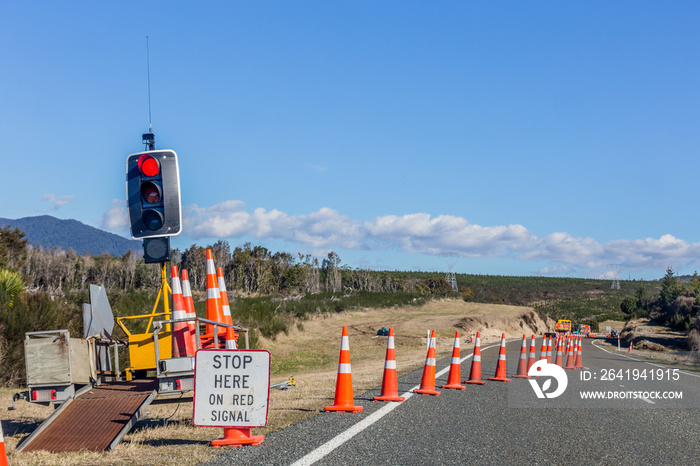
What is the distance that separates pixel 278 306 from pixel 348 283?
64913 millimetres

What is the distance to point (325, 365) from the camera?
24.8 meters

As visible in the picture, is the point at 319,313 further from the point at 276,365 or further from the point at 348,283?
the point at 348,283

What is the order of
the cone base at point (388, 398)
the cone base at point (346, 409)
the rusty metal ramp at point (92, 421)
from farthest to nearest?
the cone base at point (388, 398), the cone base at point (346, 409), the rusty metal ramp at point (92, 421)

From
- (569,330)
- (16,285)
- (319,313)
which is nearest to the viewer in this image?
A: (16,285)

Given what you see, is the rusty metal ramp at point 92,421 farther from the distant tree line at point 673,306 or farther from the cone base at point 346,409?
the distant tree line at point 673,306

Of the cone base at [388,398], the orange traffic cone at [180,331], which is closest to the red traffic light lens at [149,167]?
the orange traffic cone at [180,331]

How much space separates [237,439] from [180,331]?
2.54 metres

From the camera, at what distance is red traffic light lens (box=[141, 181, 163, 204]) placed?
8820 millimetres

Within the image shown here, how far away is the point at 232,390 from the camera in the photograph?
7000 mm

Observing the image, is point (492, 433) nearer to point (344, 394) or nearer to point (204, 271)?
point (344, 394)

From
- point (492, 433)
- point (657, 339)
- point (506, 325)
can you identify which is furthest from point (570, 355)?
point (506, 325)

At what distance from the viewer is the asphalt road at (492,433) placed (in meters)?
6.61

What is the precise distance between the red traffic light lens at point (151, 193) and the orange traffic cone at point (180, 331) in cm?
112

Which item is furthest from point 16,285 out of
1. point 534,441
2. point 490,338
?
point 490,338
